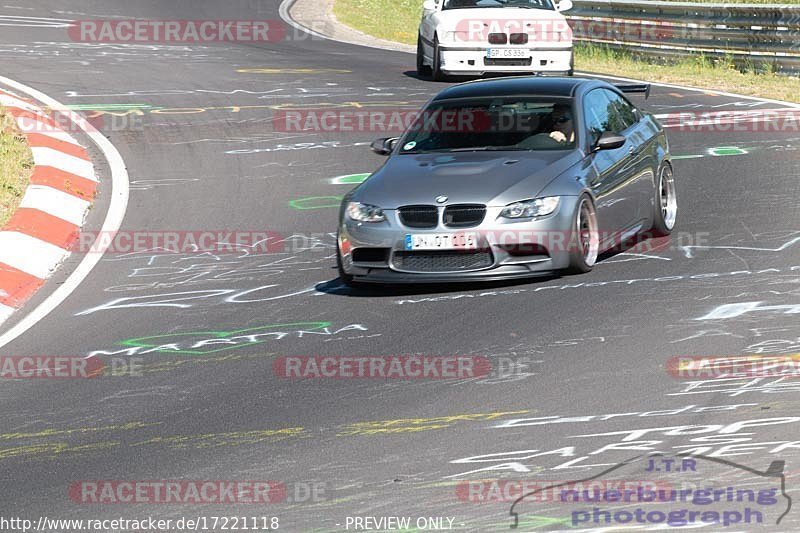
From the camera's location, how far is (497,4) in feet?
75.1

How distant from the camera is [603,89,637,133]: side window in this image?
1194 centimetres

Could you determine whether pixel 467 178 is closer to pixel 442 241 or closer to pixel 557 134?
pixel 442 241

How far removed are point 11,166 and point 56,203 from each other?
1343 millimetres

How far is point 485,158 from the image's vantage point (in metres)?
11.0

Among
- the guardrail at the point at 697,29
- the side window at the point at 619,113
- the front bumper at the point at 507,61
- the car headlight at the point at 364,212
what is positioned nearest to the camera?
the car headlight at the point at 364,212

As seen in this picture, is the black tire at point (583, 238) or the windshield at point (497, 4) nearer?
the black tire at point (583, 238)

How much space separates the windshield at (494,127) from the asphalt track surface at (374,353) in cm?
111

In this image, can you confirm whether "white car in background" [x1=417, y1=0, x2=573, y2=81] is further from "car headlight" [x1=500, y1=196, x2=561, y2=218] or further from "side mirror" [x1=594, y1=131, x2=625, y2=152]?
"car headlight" [x1=500, y1=196, x2=561, y2=218]

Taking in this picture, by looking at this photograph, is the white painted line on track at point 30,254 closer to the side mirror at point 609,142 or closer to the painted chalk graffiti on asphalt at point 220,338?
the painted chalk graffiti on asphalt at point 220,338

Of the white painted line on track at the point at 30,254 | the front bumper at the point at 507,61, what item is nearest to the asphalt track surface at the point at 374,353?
the white painted line on track at the point at 30,254

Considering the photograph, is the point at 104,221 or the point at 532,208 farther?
the point at 104,221

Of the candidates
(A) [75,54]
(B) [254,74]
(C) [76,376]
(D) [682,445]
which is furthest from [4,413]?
(A) [75,54]

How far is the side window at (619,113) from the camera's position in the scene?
39.2 ft

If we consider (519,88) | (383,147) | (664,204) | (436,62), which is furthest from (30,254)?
(436,62)
